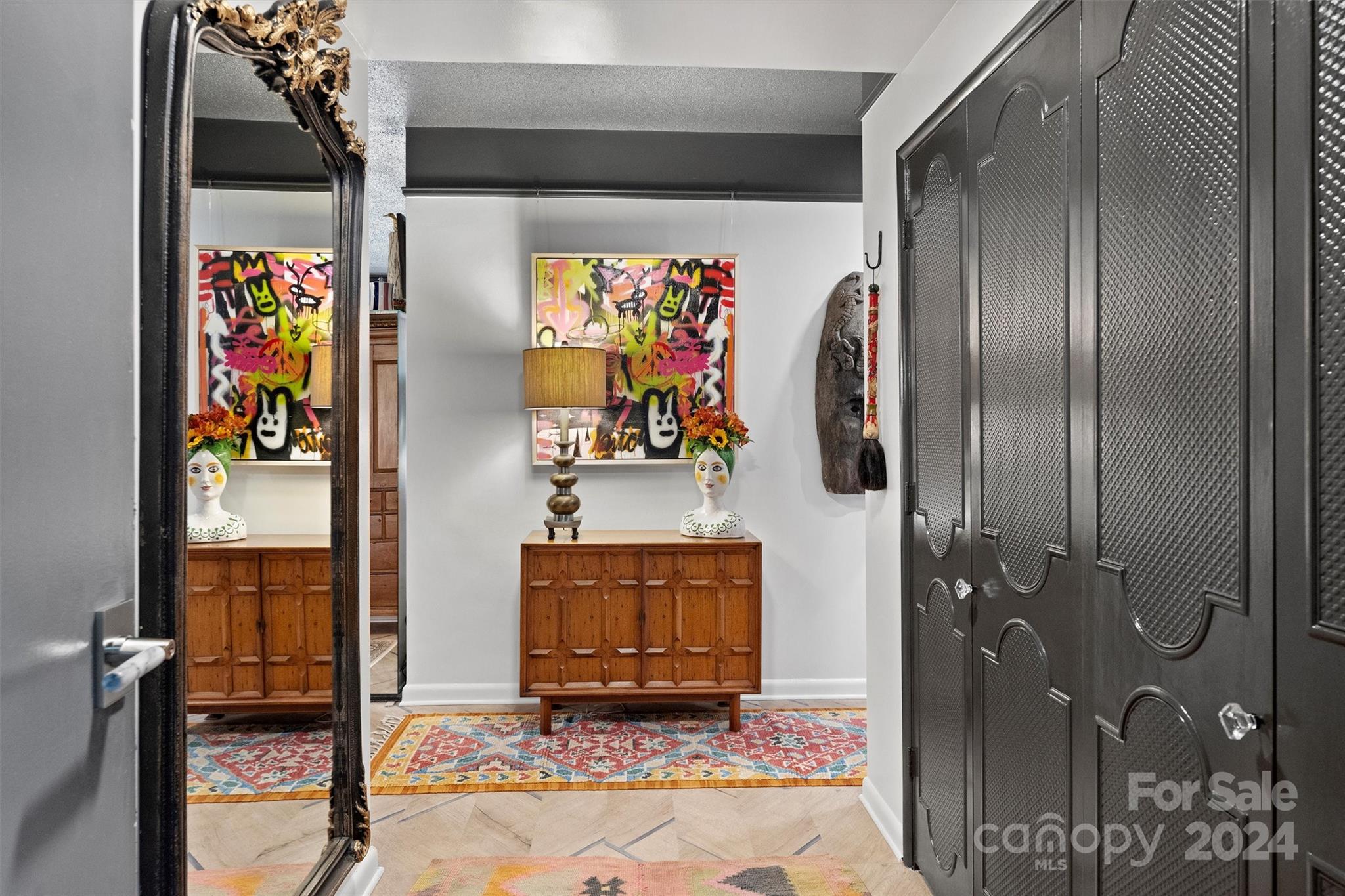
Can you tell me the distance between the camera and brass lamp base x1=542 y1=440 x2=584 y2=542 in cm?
340

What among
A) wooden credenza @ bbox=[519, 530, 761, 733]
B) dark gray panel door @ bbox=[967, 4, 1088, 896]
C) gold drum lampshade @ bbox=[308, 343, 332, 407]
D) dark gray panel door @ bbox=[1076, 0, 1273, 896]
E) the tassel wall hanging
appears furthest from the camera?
wooden credenza @ bbox=[519, 530, 761, 733]

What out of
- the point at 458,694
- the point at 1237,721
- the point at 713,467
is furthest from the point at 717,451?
the point at 1237,721

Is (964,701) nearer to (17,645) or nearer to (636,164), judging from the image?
(17,645)

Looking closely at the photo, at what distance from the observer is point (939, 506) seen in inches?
81.4

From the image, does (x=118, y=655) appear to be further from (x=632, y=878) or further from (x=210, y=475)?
(x=632, y=878)

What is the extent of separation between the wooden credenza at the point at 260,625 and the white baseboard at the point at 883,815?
68.7 inches

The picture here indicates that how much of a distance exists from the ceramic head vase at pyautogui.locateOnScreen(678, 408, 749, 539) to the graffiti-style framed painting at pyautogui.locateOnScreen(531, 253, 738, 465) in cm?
25

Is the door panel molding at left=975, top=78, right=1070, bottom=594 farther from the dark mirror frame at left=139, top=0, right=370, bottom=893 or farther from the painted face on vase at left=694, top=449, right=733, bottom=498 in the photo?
the painted face on vase at left=694, top=449, right=733, bottom=498

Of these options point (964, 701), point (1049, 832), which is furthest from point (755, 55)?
point (1049, 832)

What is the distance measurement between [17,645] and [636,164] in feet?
11.1

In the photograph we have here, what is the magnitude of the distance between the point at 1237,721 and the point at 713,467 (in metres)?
2.54

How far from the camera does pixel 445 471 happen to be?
3.73m

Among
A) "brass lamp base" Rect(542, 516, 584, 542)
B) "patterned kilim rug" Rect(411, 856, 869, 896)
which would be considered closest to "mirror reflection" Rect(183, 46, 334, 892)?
"patterned kilim rug" Rect(411, 856, 869, 896)

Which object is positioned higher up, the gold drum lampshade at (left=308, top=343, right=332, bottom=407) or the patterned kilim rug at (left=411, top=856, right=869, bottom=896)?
the gold drum lampshade at (left=308, top=343, right=332, bottom=407)
